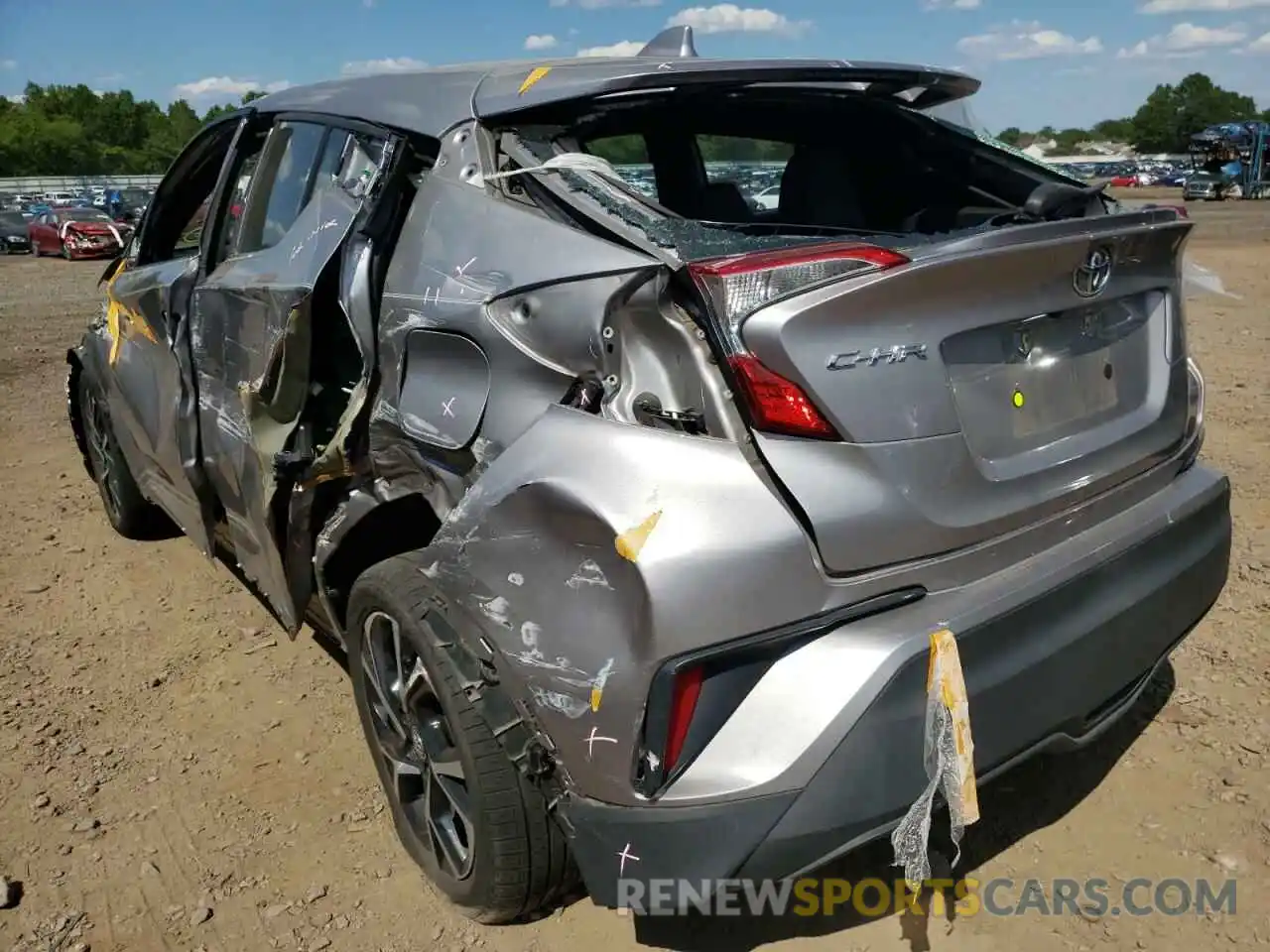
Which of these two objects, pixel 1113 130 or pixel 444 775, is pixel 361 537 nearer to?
pixel 444 775

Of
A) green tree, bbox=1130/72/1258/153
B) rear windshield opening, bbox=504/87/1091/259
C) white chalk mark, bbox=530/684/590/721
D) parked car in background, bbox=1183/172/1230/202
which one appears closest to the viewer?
white chalk mark, bbox=530/684/590/721

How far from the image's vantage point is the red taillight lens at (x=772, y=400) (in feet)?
5.76

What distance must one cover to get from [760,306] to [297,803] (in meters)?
1.97

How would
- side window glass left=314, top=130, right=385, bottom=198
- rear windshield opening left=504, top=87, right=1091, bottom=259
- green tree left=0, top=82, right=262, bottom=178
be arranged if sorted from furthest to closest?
1. green tree left=0, top=82, right=262, bottom=178
2. rear windshield opening left=504, top=87, right=1091, bottom=259
3. side window glass left=314, top=130, right=385, bottom=198

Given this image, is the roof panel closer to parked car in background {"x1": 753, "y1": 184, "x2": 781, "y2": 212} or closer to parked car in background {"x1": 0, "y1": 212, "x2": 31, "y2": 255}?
parked car in background {"x1": 753, "y1": 184, "x2": 781, "y2": 212}

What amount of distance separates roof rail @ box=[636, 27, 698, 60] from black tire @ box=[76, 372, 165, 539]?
2.90m

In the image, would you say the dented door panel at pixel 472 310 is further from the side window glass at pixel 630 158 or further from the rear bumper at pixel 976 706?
the rear bumper at pixel 976 706

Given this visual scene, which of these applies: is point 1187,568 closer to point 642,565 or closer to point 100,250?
point 642,565

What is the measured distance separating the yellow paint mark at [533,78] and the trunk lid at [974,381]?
97 cm

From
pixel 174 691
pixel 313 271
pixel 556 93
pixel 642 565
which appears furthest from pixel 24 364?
pixel 642 565

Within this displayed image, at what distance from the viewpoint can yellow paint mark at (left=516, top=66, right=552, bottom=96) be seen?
2352 mm

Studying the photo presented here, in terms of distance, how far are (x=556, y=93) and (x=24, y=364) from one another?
9151mm

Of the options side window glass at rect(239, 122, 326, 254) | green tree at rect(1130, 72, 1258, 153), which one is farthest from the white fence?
green tree at rect(1130, 72, 1258, 153)

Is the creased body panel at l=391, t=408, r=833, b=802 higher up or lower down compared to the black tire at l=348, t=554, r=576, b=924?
higher up
